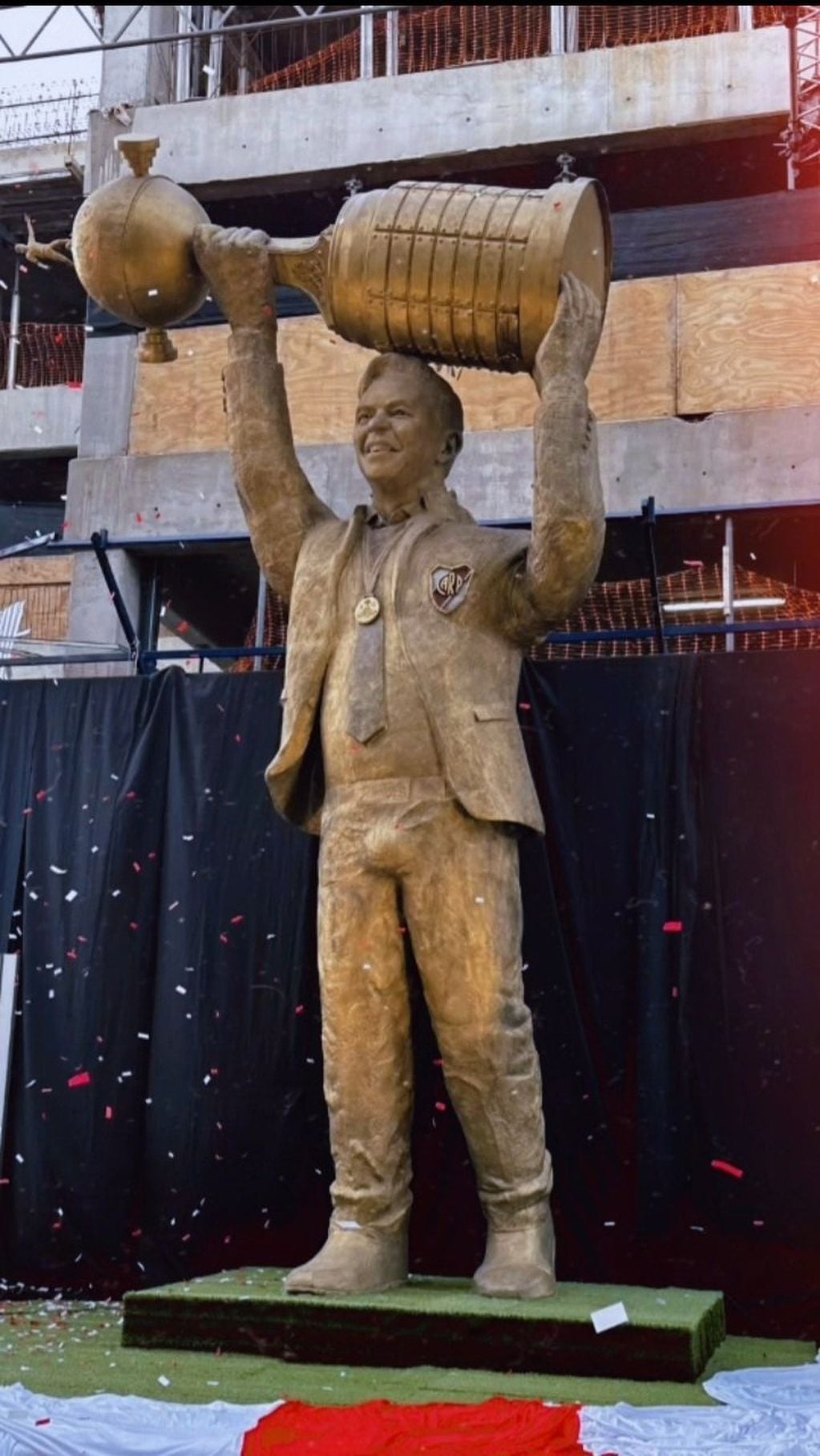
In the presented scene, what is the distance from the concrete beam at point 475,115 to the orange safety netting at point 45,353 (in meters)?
6.70

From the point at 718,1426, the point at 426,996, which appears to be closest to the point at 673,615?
the point at 426,996

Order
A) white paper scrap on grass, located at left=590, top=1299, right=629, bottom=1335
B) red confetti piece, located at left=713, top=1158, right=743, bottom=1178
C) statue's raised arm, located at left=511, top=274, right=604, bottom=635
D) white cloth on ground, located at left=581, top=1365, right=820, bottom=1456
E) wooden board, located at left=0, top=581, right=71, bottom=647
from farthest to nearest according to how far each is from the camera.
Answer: wooden board, located at left=0, top=581, right=71, bottom=647, red confetti piece, located at left=713, top=1158, right=743, bottom=1178, statue's raised arm, located at left=511, top=274, right=604, bottom=635, white paper scrap on grass, located at left=590, top=1299, right=629, bottom=1335, white cloth on ground, located at left=581, top=1365, right=820, bottom=1456

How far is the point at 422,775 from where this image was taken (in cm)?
416

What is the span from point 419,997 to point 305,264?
216 centimetres

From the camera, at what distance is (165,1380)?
354cm

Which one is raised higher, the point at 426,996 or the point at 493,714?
the point at 493,714

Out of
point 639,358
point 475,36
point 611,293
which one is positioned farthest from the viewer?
point 475,36

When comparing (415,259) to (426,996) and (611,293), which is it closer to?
(426,996)

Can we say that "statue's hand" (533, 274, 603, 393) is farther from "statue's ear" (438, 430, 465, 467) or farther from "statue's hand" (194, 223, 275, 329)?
"statue's hand" (194, 223, 275, 329)

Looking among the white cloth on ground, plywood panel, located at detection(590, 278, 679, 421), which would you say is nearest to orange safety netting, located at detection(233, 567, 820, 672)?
plywood panel, located at detection(590, 278, 679, 421)

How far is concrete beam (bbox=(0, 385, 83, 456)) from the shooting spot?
14.5m

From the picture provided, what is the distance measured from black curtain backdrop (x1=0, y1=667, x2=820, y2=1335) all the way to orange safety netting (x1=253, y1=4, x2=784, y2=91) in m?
5.94

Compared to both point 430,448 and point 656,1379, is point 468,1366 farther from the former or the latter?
point 430,448

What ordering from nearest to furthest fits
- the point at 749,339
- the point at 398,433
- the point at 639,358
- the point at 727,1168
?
the point at 398,433 < the point at 727,1168 < the point at 749,339 < the point at 639,358
